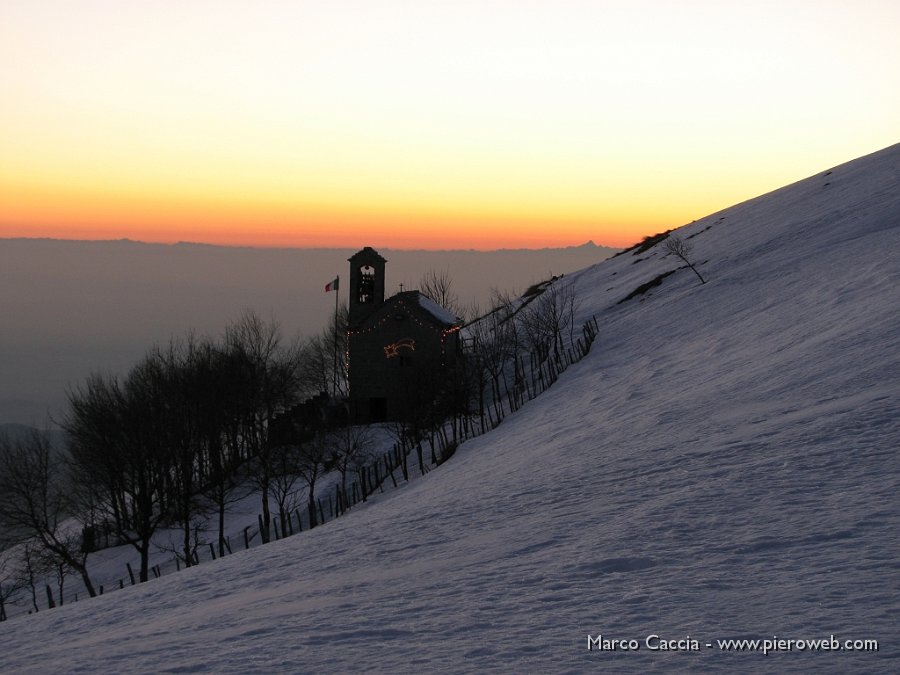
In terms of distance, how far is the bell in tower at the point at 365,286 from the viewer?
179 ft

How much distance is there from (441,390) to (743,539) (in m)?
40.5

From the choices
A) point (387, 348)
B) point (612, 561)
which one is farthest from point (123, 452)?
point (612, 561)

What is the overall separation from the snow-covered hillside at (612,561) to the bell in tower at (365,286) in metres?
33.3

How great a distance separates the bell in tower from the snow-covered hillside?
1312 inches

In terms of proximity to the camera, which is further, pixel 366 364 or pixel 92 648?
pixel 366 364

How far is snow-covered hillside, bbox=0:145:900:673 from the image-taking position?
6797 millimetres

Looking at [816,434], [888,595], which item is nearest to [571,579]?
[888,595]

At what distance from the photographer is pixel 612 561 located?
8742 mm

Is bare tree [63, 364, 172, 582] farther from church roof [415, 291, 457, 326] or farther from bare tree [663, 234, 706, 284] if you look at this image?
bare tree [663, 234, 706, 284]

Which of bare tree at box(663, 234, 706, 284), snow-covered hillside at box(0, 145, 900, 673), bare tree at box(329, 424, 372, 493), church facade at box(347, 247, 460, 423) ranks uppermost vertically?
bare tree at box(663, 234, 706, 284)

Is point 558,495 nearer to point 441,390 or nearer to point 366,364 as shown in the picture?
point 441,390

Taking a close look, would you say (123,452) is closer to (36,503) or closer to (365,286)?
(36,503)

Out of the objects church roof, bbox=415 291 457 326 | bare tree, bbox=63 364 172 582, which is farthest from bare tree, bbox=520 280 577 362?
bare tree, bbox=63 364 172 582

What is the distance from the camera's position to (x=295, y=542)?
15.3 metres
